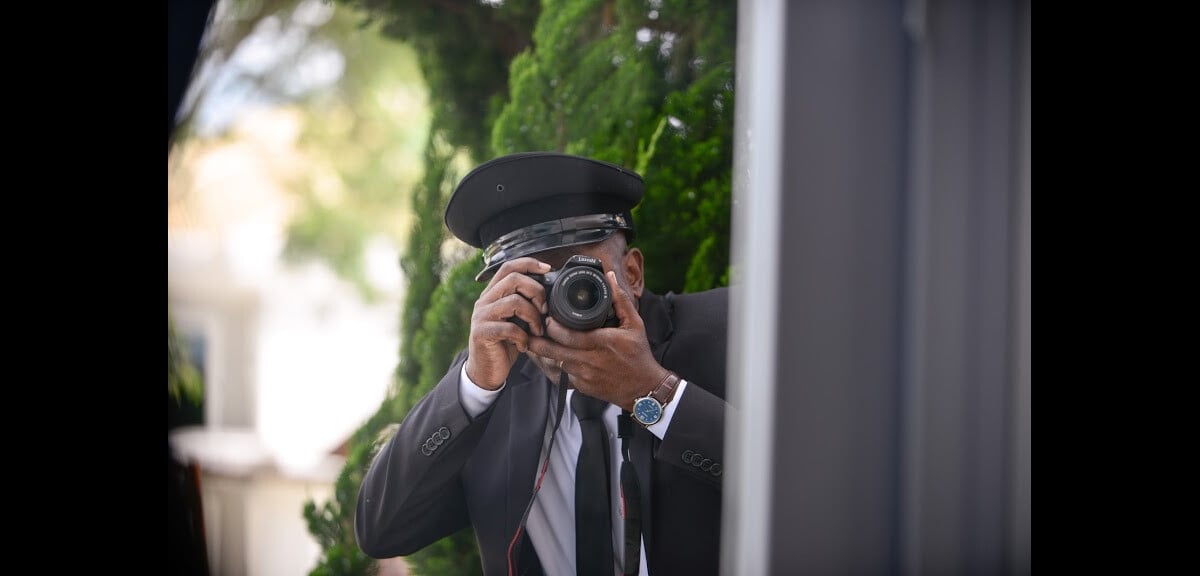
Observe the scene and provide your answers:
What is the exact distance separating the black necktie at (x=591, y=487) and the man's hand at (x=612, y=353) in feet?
0.14

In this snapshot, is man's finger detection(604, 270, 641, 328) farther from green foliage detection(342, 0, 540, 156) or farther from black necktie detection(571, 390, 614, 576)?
green foliage detection(342, 0, 540, 156)

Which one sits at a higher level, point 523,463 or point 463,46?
point 463,46

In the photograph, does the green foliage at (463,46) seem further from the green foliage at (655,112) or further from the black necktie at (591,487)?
the black necktie at (591,487)

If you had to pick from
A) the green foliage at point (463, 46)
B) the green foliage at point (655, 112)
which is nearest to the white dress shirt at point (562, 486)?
the green foliage at point (655, 112)

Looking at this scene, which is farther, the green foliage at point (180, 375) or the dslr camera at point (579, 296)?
the green foliage at point (180, 375)

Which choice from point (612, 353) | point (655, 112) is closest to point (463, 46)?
point (655, 112)

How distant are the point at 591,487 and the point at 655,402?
181mm

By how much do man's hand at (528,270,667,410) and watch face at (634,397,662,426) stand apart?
0.01 meters

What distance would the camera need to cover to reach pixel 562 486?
1.28 m

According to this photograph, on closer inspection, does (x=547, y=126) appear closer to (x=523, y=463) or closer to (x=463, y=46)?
(x=463, y=46)

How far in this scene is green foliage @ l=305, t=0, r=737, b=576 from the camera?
1233 millimetres

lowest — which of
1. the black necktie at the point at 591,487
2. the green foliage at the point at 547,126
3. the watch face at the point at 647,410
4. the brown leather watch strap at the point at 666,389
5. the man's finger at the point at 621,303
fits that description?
the black necktie at the point at 591,487

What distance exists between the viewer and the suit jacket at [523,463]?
1197 mm
